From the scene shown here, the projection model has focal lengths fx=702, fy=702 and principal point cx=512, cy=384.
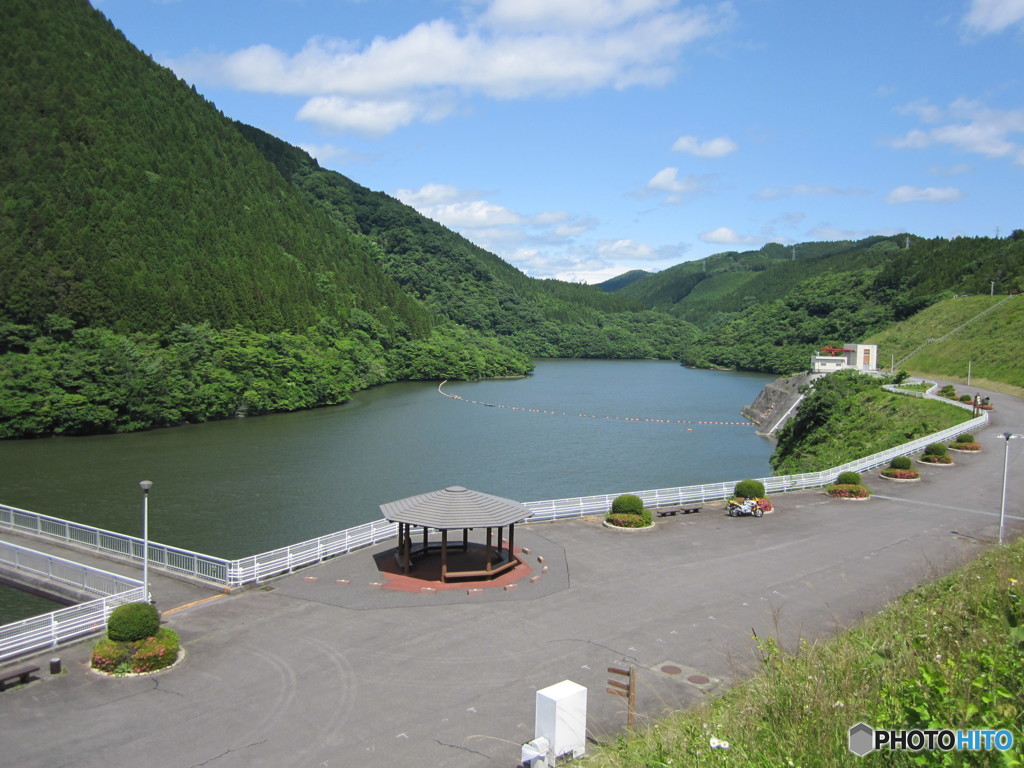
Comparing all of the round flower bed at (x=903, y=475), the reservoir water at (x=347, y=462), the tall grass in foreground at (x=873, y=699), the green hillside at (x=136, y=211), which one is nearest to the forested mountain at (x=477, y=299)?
the green hillside at (x=136, y=211)

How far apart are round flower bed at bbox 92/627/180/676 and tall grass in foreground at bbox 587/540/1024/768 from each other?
872 cm

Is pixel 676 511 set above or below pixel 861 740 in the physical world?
below

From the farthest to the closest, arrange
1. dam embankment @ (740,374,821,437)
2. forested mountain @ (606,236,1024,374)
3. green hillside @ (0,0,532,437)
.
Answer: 1. forested mountain @ (606,236,1024,374)
2. dam embankment @ (740,374,821,437)
3. green hillside @ (0,0,532,437)

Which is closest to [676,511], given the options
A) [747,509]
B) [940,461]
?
[747,509]

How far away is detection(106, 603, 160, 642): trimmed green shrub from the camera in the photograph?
43.8 ft

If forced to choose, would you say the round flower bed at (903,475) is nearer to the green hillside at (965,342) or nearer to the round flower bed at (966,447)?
the round flower bed at (966,447)

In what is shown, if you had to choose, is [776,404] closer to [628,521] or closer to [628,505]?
[628,505]

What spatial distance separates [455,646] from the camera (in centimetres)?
1445

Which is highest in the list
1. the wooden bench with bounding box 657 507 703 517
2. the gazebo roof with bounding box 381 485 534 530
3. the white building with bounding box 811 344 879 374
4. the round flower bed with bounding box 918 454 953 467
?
the white building with bounding box 811 344 879 374

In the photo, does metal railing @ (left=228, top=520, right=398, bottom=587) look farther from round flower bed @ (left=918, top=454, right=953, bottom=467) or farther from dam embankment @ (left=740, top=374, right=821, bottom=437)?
dam embankment @ (left=740, top=374, right=821, bottom=437)

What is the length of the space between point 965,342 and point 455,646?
83.3 metres

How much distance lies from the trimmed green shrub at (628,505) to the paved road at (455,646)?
92 centimetres

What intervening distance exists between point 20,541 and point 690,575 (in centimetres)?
2038

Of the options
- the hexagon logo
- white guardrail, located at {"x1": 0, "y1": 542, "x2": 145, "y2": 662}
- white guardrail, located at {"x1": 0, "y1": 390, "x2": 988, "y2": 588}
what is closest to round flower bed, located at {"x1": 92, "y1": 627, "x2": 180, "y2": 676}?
white guardrail, located at {"x1": 0, "y1": 542, "x2": 145, "y2": 662}
